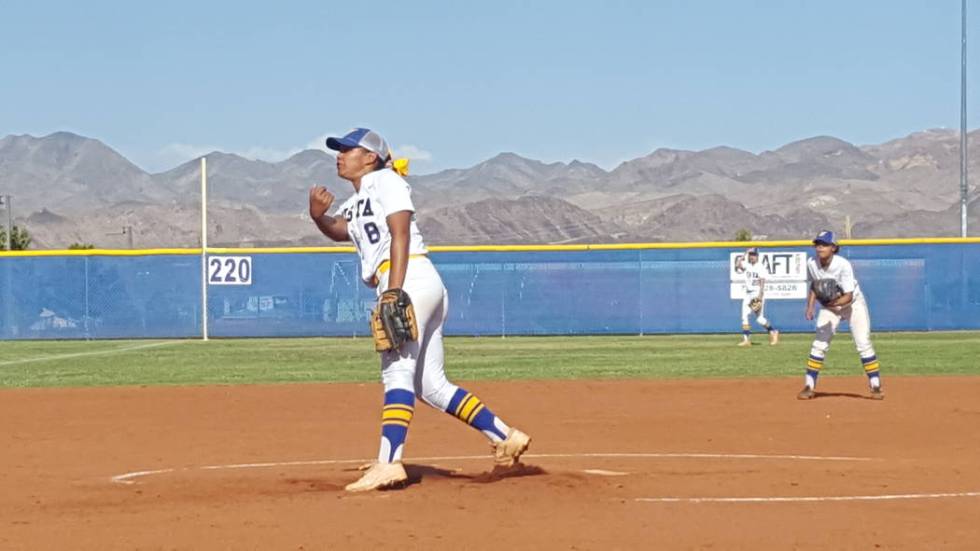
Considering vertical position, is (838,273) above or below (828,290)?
above

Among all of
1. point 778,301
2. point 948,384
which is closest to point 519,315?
point 778,301

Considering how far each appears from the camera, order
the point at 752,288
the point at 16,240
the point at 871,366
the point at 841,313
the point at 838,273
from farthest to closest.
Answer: the point at 16,240 → the point at 752,288 → the point at 841,313 → the point at 871,366 → the point at 838,273

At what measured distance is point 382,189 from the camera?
28.8ft

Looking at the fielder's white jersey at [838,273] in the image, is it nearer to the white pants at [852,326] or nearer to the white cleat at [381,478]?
the white pants at [852,326]

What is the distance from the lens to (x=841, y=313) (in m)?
16.6

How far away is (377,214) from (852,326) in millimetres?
9203

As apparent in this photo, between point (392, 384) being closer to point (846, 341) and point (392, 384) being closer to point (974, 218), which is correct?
point (846, 341)

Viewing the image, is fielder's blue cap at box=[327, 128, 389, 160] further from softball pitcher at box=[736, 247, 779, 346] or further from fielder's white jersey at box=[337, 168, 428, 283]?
softball pitcher at box=[736, 247, 779, 346]

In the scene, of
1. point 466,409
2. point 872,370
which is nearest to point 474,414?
point 466,409

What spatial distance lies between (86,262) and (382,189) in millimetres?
28649

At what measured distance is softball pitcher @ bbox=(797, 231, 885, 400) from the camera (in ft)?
53.5

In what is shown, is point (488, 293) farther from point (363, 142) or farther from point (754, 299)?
point (363, 142)

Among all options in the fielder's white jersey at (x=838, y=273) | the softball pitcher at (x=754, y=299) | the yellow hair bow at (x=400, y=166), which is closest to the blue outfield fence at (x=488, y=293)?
the softball pitcher at (x=754, y=299)

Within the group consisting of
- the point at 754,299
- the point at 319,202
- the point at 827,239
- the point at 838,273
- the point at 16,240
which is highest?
the point at 16,240
